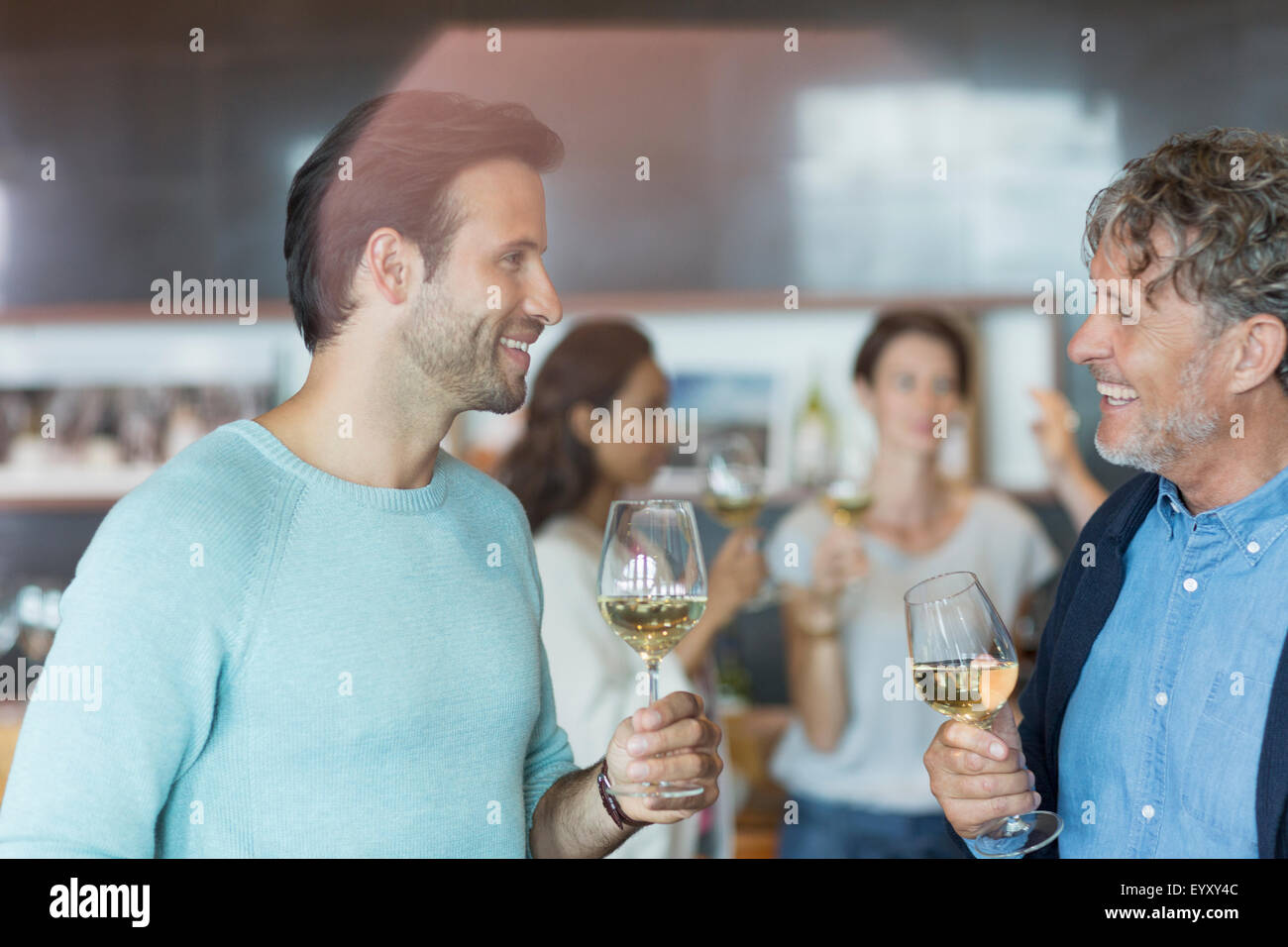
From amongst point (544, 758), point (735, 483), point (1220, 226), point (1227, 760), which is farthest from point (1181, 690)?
point (735, 483)

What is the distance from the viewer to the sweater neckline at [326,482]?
99 cm

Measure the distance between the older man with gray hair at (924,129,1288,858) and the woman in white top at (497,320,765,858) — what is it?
0.61m

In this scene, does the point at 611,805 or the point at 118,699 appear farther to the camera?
the point at 611,805

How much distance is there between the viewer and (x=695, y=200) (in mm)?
2807

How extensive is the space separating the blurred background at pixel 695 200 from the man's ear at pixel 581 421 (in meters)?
0.81

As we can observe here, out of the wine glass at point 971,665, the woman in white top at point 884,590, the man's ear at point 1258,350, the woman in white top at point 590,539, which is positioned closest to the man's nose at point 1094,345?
the man's ear at point 1258,350

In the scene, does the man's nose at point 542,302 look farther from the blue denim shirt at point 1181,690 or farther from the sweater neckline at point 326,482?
the blue denim shirt at point 1181,690

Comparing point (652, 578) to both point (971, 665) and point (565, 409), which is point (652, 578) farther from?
point (565, 409)

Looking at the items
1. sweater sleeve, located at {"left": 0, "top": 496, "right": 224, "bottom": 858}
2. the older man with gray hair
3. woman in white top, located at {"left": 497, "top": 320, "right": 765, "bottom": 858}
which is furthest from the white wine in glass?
sweater sleeve, located at {"left": 0, "top": 496, "right": 224, "bottom": 858}

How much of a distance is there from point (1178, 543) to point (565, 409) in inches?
38.6

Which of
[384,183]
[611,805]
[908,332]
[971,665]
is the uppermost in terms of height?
[908,332]

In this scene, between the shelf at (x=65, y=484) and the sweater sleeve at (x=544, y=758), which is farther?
the shelf at (x=65, y=484)

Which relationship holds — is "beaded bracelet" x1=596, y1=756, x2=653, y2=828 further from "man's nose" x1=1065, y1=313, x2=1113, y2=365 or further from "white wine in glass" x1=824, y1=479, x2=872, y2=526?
"white wine in glass" x1=824, y1=479, x2=872, y2=526

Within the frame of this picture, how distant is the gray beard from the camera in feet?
3.55
